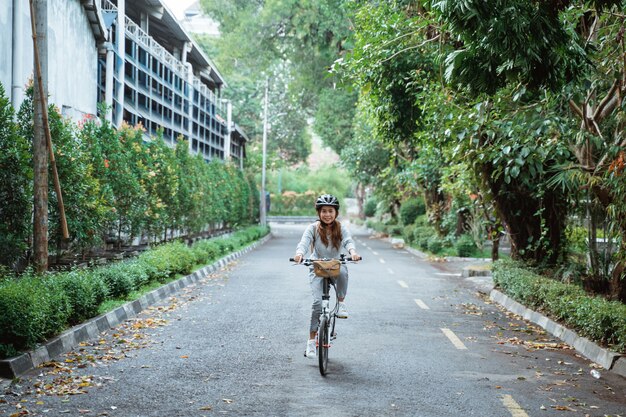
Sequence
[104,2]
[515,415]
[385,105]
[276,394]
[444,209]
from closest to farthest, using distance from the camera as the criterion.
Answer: [515,415]
[276,394]
[385,105]
[104,2]
[444,209]

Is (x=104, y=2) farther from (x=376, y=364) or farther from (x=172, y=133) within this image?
(x=376, y=364)

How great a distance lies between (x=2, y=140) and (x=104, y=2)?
54.1ft

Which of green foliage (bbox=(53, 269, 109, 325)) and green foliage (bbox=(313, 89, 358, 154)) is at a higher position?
green foliage (bbox=(313, 89, 358, 154))

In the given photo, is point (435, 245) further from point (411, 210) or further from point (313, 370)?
point (313, 370)

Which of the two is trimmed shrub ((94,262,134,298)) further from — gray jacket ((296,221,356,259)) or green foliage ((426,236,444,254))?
green foliage ((426,236,444,254))

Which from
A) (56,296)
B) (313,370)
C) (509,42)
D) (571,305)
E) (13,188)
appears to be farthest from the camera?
(13,188)

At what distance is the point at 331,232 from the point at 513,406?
9.25 ft

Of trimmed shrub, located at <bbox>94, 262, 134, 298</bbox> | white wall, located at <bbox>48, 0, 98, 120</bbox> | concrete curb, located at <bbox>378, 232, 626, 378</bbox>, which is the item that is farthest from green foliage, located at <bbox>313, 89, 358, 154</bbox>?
trimmed shrub, located at <bbox>94, 262, 134, 298</bbox>

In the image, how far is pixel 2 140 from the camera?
11.8 metres

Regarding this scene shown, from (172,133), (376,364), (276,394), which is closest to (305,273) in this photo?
(376,364)

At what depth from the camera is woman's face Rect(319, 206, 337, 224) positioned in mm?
8195

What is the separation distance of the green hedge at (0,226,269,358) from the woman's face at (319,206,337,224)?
3.11m

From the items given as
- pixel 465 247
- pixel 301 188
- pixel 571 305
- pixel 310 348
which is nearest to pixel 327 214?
pixel 310 348

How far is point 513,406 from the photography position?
632cm
